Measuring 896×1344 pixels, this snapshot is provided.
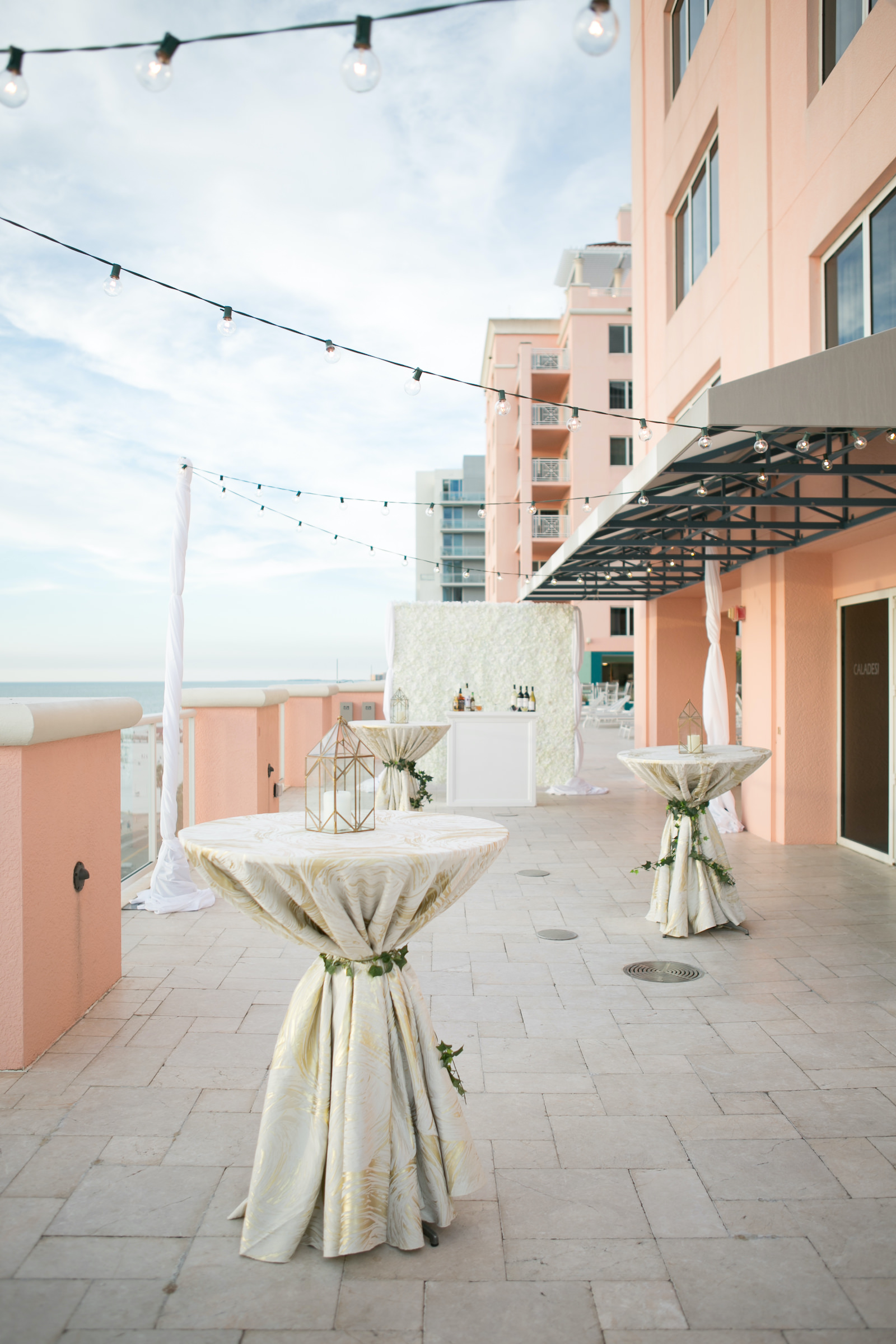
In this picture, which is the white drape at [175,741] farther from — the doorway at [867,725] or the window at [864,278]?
the doorway at [867,725]

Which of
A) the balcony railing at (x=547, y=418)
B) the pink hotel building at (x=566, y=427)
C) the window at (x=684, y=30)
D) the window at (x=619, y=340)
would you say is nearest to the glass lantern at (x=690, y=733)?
the window at (x=684, y=30)

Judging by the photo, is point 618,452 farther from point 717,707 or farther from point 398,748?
point 398,748

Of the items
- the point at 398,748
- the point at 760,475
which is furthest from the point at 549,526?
the point at 760,475

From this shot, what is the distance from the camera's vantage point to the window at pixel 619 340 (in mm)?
27094

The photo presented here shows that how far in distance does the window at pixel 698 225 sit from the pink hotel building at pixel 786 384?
1.2 inches

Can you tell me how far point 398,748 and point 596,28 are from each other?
689 cm

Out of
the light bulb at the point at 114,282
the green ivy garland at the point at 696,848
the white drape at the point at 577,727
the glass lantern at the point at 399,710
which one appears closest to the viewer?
the light bulb at the point at 114,282

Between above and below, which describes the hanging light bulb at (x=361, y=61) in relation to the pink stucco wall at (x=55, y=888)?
above

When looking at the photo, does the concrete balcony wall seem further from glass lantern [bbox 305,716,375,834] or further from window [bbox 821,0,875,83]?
window [bbox 821,0,875,83]

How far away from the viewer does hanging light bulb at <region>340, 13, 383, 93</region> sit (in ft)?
7.50

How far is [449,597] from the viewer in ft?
161

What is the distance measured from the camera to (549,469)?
30312mm

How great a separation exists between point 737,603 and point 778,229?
535 centimetres

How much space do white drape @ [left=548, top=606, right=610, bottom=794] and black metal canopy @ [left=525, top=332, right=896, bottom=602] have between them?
1.99m
